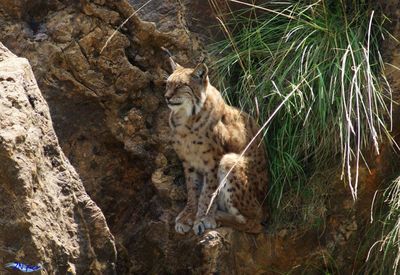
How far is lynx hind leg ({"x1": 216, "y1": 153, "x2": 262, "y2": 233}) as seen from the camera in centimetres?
582

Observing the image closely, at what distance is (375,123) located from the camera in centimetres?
567

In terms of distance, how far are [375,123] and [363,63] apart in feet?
1.31

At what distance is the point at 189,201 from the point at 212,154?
360 millimetres

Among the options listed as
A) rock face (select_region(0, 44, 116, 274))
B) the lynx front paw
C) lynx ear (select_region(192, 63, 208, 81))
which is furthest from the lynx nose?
rock face (select_region(0, 44, 116, 274))

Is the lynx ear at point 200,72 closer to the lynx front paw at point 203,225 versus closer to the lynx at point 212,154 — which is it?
the lynx at point 212,154

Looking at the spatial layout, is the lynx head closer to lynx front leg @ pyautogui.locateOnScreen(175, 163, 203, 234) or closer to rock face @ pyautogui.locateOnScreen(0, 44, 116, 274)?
lynx front leg @ pyautogui.locateOnScreen(175, 163, 203, 234)

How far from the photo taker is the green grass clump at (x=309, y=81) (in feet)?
18.5

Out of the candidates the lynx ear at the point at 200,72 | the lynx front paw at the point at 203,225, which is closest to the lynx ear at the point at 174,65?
the lynx ear at the point at 200,72

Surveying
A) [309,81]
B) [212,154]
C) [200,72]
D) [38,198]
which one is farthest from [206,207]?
[38,198]

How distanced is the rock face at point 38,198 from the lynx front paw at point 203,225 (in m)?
1.11

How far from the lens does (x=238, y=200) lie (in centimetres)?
586

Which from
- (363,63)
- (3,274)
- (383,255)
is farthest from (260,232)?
(3,274)

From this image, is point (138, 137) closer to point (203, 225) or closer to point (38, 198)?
point (203, 225)

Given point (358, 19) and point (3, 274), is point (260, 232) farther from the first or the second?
point (3, 274)
